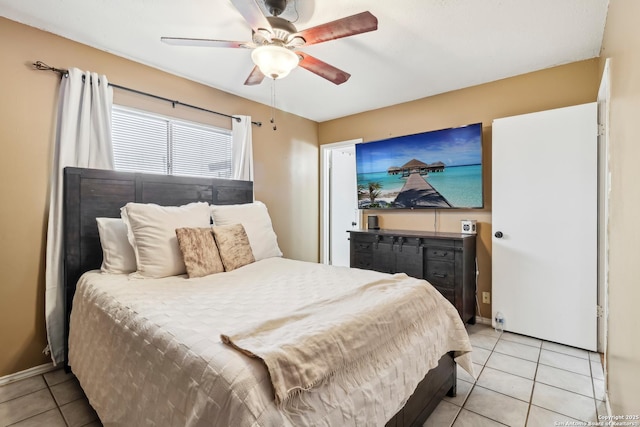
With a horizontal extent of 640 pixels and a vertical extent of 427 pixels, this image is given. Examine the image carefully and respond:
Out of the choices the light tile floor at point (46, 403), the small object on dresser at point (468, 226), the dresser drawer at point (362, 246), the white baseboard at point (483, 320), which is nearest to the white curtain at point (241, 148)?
the dresser drawer at point (362, 246)

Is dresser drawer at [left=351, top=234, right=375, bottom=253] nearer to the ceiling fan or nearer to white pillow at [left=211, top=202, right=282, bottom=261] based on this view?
white pillow at [left=211, top=202, right=282, bottom=261]

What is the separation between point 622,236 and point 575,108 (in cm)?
171

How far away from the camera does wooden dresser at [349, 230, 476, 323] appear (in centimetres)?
295

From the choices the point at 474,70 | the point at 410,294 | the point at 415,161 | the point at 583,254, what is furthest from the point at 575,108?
the point at 410,294

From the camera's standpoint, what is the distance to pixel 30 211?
220 cm

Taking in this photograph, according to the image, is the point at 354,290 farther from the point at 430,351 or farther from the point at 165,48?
the point at 165,48

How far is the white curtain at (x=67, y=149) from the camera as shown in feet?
7.34

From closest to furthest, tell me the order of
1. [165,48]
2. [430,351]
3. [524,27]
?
[430,351]
[524,27]
[165,48]

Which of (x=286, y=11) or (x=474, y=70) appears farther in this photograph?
(x=474, y=70)

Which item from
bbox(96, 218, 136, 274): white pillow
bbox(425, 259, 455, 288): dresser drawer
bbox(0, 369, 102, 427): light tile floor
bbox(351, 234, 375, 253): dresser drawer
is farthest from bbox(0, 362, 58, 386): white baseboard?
bbox(425, 259, 455, 288): dresser drawer

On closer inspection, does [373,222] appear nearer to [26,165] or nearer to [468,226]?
[468,226]

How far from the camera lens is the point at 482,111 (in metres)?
3.21

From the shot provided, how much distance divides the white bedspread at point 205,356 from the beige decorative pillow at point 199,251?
0.10 m

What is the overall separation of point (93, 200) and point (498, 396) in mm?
3209
